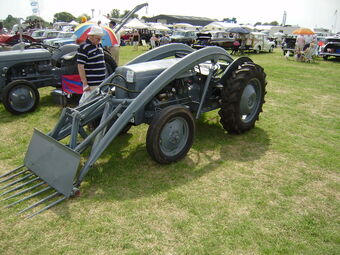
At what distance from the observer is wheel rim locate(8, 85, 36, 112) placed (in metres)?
6.14

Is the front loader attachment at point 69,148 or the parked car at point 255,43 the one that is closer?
the front loader attachment at point 69,148

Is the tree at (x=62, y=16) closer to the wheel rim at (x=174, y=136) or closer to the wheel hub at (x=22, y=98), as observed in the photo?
the wheel hub at (x=22, y=98)

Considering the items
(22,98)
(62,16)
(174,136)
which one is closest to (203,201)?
(174,136)

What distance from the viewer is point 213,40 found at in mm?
22094

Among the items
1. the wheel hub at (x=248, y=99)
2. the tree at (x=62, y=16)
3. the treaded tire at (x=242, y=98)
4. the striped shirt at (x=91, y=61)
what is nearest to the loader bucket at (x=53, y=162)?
the striped shirt at (x=91, y=61)

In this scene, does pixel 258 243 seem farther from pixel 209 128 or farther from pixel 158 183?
pixel 209 128

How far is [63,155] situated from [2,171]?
1.24 m

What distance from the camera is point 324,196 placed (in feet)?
11.2

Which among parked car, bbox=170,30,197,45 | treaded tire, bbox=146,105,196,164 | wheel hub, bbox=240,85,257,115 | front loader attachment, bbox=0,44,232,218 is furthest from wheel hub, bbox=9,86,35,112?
parked car, bbox=170,30,197,45

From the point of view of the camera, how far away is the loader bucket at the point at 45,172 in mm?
3145

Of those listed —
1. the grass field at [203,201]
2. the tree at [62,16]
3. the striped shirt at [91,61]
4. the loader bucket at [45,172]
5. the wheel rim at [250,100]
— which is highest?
the tree at [62,16]

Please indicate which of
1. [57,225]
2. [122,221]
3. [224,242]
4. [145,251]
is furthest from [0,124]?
[224,242]

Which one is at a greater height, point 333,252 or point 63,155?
point 63,155

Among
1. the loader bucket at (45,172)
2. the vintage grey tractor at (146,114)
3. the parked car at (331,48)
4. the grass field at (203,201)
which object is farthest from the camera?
the parked car at (331,48)
